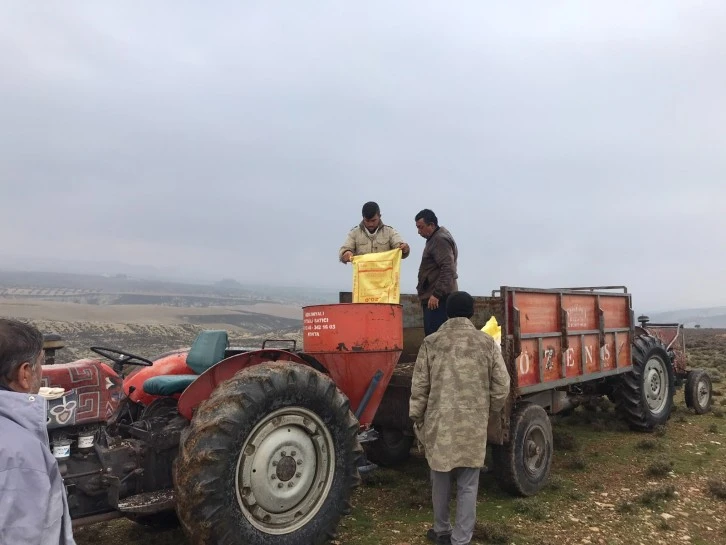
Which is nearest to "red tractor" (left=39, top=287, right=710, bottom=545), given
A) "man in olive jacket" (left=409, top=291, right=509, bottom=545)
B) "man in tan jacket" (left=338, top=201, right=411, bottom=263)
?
"man in olive jacket" (left=409, top=291, right=509, bottom=545)

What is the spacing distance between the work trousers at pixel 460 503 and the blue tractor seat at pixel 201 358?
1.98 metres

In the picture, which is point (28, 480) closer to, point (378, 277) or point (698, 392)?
point (378, 277)

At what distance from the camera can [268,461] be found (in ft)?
12.0

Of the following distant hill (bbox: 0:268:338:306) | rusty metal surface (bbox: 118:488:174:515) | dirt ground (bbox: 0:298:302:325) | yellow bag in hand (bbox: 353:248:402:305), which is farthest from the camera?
distant hill (bbox: 0:268:338:306)

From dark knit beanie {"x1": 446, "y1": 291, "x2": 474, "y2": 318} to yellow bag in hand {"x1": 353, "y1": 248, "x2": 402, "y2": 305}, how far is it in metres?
0.93

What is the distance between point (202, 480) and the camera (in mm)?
3242

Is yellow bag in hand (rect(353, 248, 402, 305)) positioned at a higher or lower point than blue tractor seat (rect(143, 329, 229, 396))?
higher

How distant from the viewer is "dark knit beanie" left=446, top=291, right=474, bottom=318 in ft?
14.1

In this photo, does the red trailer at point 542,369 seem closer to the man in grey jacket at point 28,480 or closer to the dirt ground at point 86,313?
the man in grey jacket at point 28,480

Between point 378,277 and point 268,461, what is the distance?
85.6 inches

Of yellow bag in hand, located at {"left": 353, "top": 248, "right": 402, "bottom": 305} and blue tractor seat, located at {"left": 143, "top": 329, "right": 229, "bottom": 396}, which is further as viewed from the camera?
yellow bag in hand, located at {"left": 353, "top": 248, "right": 402, "bottom": 305}

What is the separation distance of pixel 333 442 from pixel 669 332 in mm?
8457

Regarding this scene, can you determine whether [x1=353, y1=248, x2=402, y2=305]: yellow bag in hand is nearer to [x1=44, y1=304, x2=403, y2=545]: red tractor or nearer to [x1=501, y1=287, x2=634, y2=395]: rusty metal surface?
[x1=44, y1=304, x2=403, y2=545]: red tractor

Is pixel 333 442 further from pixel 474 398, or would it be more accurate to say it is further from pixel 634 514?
pixel 634 514
